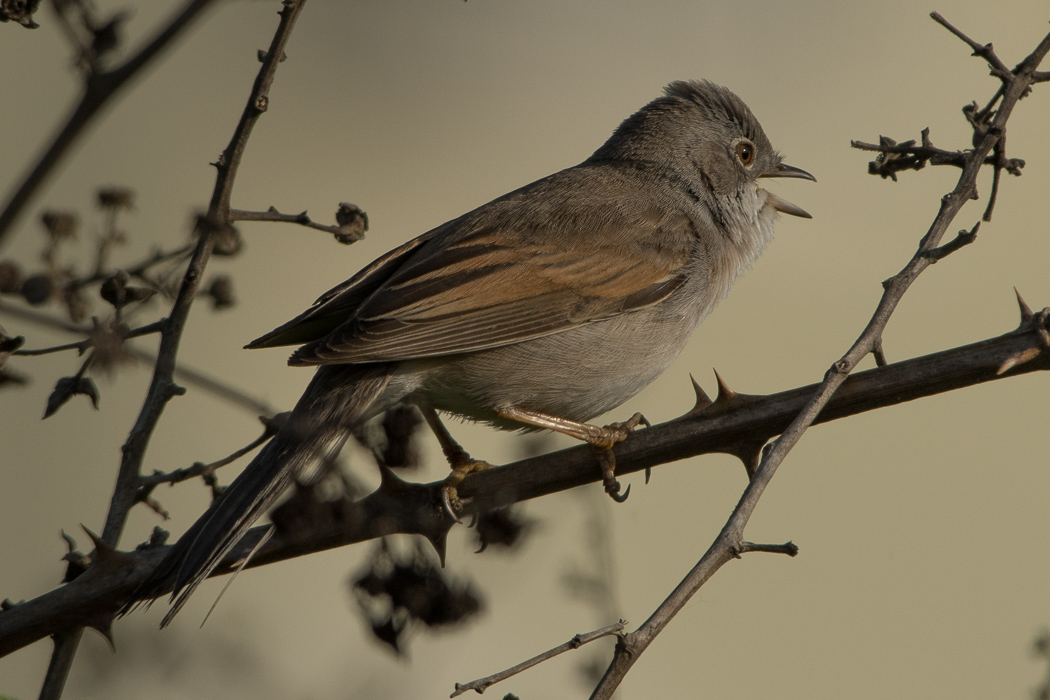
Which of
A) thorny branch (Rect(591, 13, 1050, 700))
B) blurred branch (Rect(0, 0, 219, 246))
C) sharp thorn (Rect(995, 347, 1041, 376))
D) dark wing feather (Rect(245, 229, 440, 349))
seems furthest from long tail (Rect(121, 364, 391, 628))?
sharp thorn (Rect(995, 347, 1041, 376))

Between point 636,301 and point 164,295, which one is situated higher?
point 636,301

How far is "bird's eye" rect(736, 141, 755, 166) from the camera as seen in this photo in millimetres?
4621

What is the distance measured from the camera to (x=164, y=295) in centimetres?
198

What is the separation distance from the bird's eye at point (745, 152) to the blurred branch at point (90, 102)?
397 centimetres

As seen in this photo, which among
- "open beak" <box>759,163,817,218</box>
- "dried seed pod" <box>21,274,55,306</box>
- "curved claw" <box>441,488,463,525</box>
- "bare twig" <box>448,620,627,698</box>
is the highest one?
"open beak" <box>759,163,817,218</box>

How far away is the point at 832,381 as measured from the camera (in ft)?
7.07

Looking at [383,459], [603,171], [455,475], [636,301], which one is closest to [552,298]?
[636,301]

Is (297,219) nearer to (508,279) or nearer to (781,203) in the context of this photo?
(508,279)

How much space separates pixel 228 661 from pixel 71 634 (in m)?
0.93

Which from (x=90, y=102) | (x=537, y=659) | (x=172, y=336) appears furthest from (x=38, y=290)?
(x=537, y=659)

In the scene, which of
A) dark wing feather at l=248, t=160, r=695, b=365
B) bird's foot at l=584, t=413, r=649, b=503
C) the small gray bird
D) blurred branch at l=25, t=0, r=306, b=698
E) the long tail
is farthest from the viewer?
dark wing feather at l=248, t=160, r=695, b=365

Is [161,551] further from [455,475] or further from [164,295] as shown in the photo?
[455,475]

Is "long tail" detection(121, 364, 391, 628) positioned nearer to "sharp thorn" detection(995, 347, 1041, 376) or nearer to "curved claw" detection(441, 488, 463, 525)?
"curved claw" detection(441, 488, 463, 525)

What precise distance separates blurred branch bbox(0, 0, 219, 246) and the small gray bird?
71.6 inches
